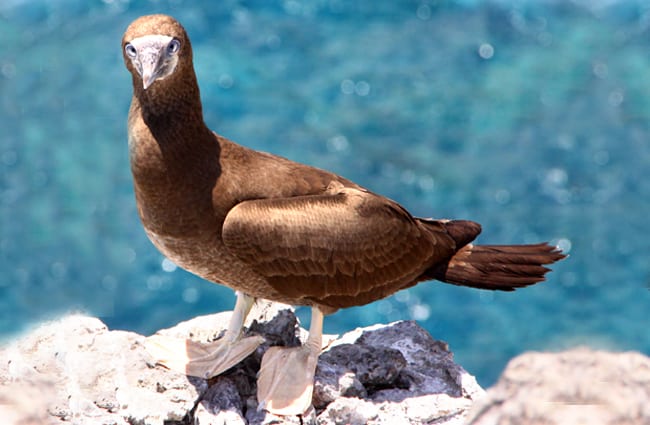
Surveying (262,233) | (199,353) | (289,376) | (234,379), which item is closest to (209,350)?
(199,353)

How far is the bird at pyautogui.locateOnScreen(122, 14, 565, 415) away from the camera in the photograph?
3.91 metres

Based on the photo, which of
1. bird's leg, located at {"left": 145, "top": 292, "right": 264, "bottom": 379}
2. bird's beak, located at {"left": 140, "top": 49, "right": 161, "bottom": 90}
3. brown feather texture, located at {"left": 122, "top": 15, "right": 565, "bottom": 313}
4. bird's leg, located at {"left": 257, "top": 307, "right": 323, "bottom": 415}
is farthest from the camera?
bird's leg, located at {"left": 145, "top": 292, "right": 264, "bottom": 379}

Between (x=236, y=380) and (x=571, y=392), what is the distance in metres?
2.12

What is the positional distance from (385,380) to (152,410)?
107cm

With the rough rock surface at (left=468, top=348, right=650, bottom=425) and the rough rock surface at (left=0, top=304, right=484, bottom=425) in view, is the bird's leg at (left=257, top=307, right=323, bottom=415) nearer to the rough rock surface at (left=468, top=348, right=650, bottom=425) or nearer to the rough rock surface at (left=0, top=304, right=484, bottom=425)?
the rough rock surface at (left=0, top=304, right=484, bottom=425)

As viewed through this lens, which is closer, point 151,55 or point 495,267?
point 151,55

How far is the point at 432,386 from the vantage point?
4.43m

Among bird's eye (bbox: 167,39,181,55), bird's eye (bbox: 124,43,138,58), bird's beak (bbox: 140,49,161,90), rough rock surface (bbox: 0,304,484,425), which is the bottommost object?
rough rock surface (bbox: 0,304,484,425)

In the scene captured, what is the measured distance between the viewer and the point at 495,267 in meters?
4.51

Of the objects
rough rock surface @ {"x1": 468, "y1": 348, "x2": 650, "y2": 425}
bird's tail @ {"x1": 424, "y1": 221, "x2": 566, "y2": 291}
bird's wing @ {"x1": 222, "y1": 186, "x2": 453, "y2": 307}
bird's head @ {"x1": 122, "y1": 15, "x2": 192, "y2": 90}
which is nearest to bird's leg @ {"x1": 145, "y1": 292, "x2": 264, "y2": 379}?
bird's wing @ {"x1": 222, "y1": 186, "x2": 453, "y2": 307}

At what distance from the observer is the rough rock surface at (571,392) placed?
240 centimetres

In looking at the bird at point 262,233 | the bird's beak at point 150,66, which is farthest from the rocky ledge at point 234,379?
the bird's beak at point 150,66

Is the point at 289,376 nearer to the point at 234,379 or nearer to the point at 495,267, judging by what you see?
the point at 234,379

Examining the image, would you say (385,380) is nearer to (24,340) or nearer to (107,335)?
(107,335)
